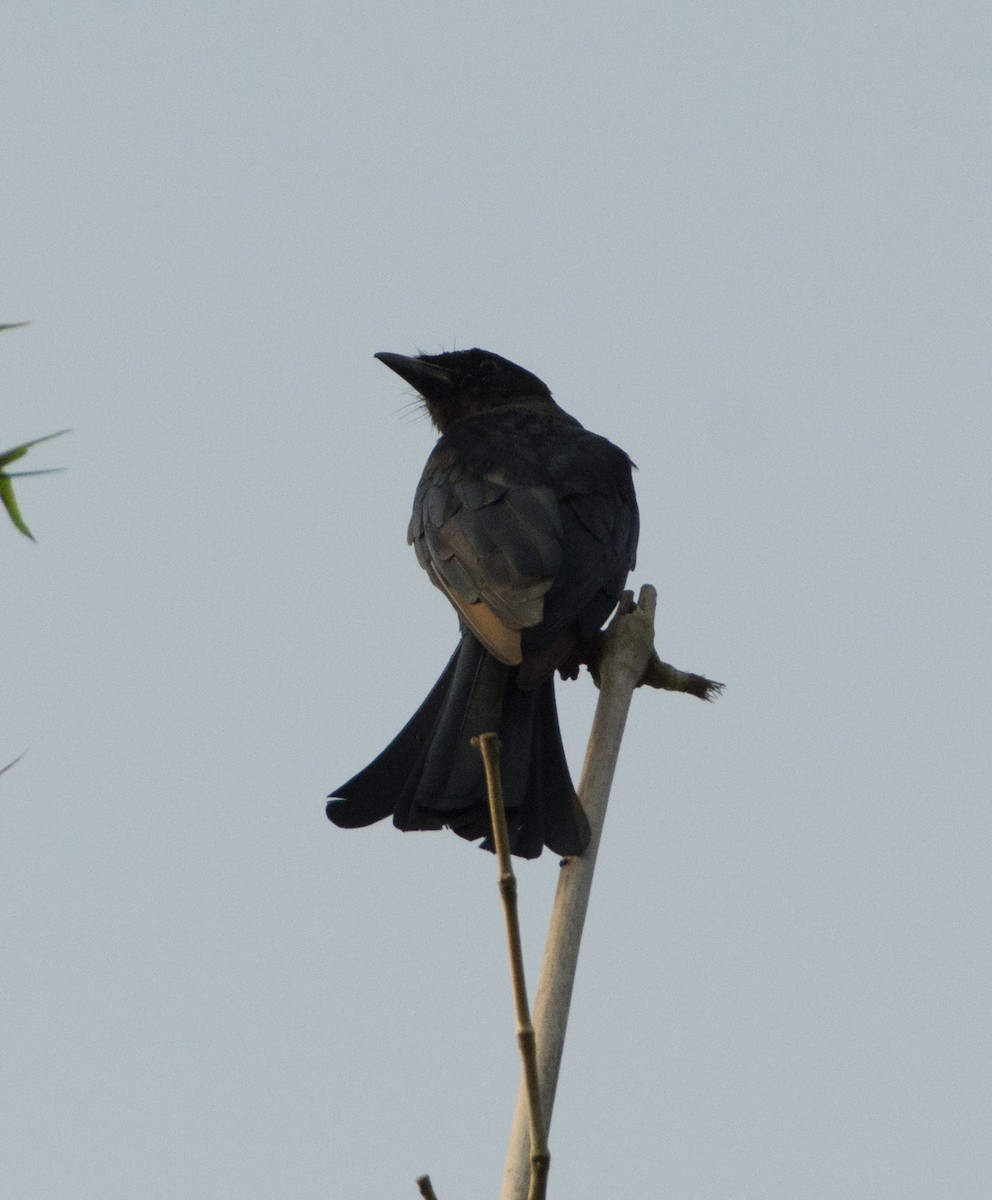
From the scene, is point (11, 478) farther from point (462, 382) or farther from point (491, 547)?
point (462, 382)

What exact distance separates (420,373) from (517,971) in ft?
16.6

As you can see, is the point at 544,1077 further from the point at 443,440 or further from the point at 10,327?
the point at 443,440

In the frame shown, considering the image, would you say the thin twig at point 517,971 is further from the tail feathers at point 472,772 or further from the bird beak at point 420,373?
the bird beak at point 420,373

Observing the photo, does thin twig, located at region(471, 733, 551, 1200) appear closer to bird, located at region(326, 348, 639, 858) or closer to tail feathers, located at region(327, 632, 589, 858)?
bird, located at region(326, 348, 639, 858)

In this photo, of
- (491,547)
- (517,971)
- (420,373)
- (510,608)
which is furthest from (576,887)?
(420,373)

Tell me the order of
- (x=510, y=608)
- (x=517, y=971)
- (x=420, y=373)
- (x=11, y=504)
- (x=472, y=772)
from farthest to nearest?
(x=420, y=373) < (x=510, y=608) < (x=472, y=772) < (x=11, y=504) < (x=517, y=971)

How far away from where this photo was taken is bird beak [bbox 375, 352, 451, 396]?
21.4 feet

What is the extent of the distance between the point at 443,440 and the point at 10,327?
389cm

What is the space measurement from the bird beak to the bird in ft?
2.22

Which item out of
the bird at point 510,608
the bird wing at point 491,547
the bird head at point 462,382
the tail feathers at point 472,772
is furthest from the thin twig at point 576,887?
the bird head at point 462,382

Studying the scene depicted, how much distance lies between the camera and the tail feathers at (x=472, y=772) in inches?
143

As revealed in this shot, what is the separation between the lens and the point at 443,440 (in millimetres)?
5797

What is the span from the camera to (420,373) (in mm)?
6527

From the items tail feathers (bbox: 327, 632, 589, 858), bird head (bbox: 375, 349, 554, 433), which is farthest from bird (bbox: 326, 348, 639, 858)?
bird head (bbox: 375, 349, 554, 433)
